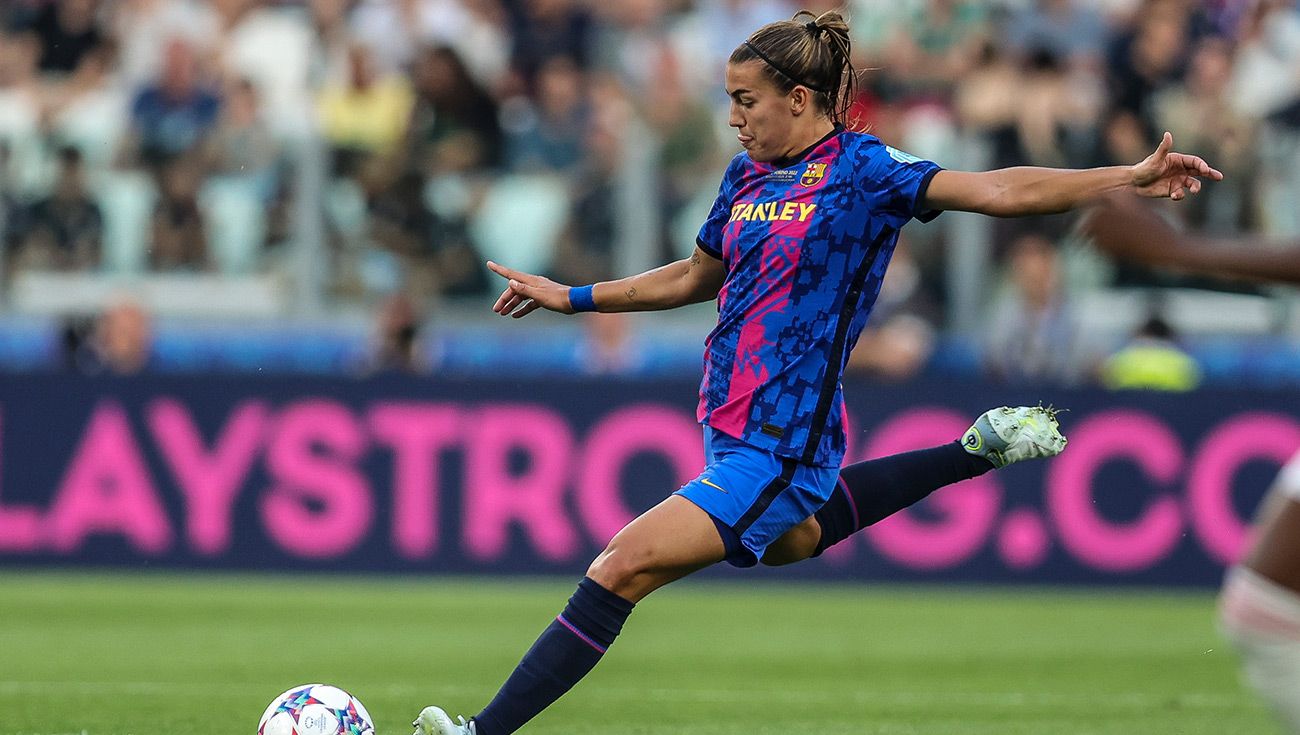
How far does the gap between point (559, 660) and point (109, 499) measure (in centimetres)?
862

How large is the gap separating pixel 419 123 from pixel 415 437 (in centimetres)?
232

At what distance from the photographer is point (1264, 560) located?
4172 mm

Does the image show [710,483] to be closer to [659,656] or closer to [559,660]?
[559,660]

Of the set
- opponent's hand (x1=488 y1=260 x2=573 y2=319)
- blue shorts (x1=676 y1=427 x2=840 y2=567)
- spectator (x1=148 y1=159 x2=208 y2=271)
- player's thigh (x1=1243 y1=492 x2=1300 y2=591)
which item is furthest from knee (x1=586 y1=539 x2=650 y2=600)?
spectator (x1=148 y1=159 x2=208 y2=271)

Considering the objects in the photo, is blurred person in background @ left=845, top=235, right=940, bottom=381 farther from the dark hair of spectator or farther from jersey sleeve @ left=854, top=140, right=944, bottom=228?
jersey sleeve @ left=854, top=140, right=944, bottom=228

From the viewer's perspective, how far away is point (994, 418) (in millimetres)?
6738

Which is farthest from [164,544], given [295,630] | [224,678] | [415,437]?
[224,678]

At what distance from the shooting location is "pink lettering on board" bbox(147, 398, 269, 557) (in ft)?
44.8

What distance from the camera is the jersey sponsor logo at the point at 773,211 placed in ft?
19.6

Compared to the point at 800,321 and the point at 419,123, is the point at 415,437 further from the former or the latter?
the point at 800,321

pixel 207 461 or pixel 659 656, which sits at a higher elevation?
pixel 207 461

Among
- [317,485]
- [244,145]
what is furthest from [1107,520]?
[244,145]

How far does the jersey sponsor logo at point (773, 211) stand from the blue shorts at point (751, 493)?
2.17ft

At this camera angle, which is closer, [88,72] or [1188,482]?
[1188,482]
